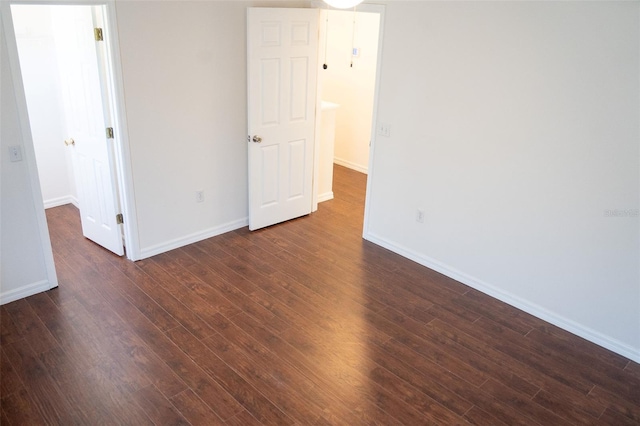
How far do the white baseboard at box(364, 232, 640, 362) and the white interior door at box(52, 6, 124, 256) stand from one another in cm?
238

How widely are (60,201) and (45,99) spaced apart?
1074 millimetres

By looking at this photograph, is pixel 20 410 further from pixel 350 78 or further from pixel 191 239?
pixel 350 78

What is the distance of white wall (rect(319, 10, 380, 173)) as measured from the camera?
6.21 meters

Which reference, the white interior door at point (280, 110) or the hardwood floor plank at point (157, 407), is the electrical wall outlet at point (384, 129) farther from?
the hardwood floor plank at point (157, 407)

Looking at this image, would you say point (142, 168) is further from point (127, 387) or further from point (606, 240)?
point (606, 240)

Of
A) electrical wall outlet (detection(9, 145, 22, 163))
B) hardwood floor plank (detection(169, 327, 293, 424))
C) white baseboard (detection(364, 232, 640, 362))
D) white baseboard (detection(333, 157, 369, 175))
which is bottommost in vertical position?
hardwood floor plank (detection(169, 327, 293, 424))

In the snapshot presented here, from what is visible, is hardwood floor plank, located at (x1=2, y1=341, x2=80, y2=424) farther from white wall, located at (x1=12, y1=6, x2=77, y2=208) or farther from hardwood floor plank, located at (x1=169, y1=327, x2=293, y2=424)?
white wall, located at (x1=12, y1=6, x2=77, y2=208)

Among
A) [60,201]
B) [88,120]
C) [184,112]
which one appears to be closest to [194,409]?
[184,112]

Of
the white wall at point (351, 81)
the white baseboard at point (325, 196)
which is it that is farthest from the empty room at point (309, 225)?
the white wall at point (351, 81)

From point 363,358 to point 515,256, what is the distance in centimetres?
147

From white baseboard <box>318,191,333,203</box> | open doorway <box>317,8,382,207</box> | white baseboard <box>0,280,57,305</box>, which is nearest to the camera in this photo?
white baseboard <box>0,280,57,305</box>

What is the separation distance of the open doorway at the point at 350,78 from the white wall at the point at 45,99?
2.74 metres

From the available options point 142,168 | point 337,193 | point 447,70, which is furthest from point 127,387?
point 337,193

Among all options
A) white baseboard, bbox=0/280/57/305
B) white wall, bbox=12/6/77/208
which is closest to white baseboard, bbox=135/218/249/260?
→ white baseboard, bbox=0/280/57/305
